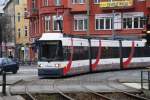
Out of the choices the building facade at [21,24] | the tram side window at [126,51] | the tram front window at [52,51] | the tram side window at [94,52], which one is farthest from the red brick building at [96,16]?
the building facade at [21,24]

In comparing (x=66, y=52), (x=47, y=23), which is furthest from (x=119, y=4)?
(x=66, y=52)

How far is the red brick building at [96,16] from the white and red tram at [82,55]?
23.9 metres

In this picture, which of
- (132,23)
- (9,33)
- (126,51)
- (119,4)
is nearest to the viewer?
(126,51)

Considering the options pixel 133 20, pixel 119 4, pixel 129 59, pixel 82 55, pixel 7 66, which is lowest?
pixel 7 66

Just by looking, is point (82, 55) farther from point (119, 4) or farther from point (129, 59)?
point (119, 4)

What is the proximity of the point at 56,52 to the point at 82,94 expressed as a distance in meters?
12.6

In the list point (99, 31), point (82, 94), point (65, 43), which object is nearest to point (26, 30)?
point (99, 31)

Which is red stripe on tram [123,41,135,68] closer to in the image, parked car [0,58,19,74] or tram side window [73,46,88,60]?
tram side window [73,46,88,60]

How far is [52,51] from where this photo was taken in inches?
1507

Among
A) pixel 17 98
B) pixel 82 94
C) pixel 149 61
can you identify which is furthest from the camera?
pixel 149 61

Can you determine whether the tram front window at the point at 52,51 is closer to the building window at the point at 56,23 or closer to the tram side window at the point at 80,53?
the tram side window at the point at 80,53

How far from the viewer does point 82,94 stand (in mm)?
25828

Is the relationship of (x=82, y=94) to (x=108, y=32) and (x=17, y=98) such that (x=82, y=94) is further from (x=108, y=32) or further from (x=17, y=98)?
(x=108, y=32)

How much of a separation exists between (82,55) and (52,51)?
439 centimetres
